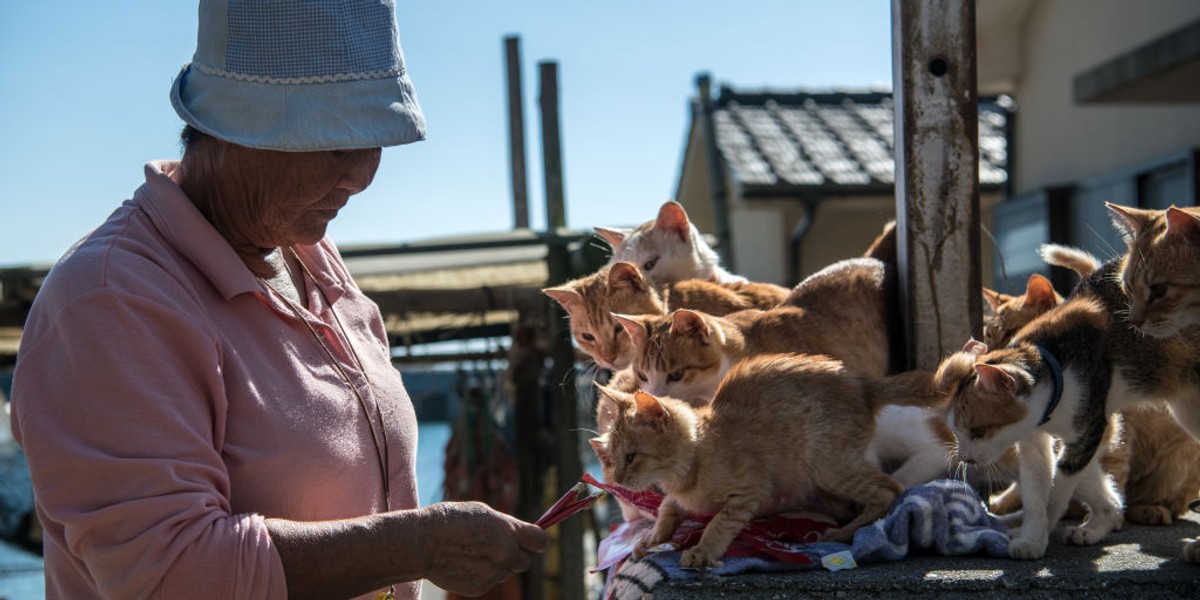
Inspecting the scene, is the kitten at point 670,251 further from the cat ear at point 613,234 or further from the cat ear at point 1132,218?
the cat ear at point 1132,218

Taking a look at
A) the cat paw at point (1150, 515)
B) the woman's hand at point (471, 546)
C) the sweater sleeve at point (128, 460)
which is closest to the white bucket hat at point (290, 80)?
the sweater sleeve at point (128, 460)

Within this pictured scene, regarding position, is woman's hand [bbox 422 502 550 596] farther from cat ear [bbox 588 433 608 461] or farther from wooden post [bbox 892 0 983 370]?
wooden post [bbox 892 0 983 370]

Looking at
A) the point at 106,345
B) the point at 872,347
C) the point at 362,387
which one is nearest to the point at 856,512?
the point at 872,347

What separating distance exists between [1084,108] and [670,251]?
524 cm

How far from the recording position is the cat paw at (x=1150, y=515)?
2156mm

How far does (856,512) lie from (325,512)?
98 cm

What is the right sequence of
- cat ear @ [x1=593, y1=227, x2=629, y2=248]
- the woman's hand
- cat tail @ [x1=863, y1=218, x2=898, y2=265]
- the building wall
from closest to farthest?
the woman's hand → cat tail @ [x1=863, y1=218, x2=898, y2=265] → cat ear @ [x1=593, y1=227, x2=629, y2=248] → the building wall

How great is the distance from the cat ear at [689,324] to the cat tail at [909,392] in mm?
406

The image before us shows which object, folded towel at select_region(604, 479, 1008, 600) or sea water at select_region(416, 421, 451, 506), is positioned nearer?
folded towel at select_region(604, 479, 1008, 600)

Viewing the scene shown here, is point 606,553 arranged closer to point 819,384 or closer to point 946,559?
point 819,384

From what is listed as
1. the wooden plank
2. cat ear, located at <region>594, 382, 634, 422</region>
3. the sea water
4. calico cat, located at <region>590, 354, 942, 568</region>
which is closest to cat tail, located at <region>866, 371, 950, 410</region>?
calico cat, located at <region>590, 354, 942, 568</region>

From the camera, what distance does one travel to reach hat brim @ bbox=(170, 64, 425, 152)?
161cm

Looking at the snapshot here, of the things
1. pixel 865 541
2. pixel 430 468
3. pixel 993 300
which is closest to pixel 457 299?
pixel 430 468

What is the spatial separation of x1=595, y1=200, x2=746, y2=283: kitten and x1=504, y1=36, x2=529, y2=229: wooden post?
436cm
